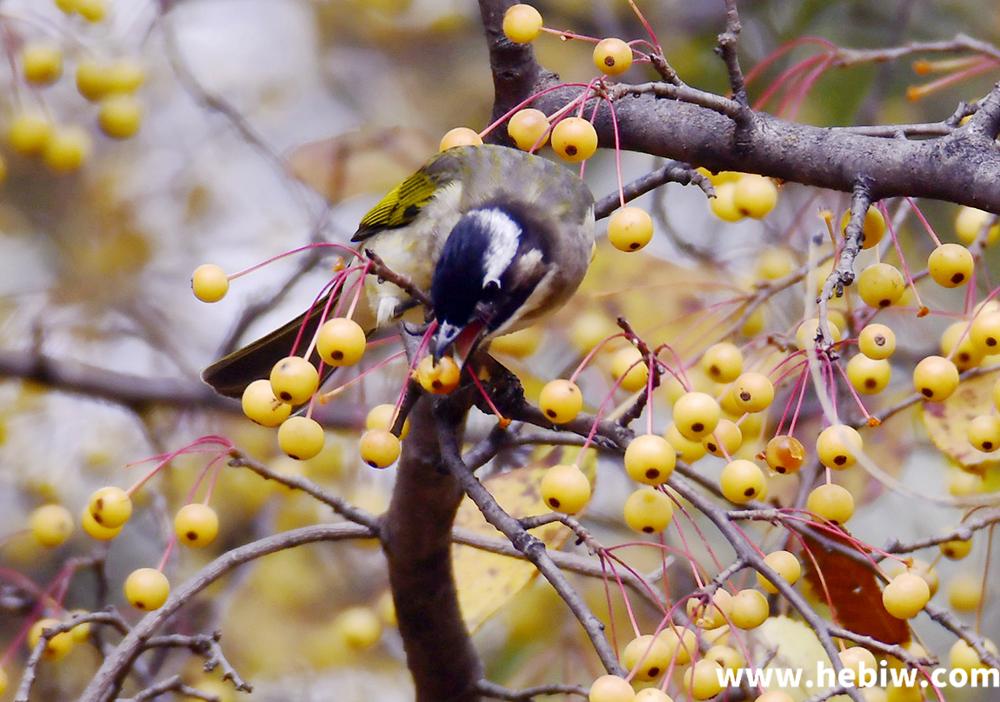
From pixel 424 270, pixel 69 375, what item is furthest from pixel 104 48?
pixel 424 270

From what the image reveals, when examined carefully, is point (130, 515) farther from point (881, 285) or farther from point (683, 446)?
point (881, 285)

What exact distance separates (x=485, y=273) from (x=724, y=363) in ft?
1.65

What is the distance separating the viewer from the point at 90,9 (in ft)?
13.4

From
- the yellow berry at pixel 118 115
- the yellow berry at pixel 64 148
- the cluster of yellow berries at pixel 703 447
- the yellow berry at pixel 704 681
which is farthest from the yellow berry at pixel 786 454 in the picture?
the yellow berry at pixel 64 148

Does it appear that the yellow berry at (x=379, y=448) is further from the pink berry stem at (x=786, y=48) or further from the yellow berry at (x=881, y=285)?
the pink berry stem at (x=786, y=48)

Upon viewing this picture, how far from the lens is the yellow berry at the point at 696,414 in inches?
78.9

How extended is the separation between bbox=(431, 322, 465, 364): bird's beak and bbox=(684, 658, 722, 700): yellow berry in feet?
2.14

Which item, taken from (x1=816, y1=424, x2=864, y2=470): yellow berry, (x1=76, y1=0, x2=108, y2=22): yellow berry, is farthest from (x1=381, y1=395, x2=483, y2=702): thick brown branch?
(x1=76, y1=0, x2=108, y2=22): yellow berry

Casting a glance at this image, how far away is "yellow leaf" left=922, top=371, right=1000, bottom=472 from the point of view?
8.96 feet

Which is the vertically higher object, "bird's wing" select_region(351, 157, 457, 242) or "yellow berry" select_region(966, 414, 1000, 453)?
"bird's wing" select_region(351, 157, 457, 242)

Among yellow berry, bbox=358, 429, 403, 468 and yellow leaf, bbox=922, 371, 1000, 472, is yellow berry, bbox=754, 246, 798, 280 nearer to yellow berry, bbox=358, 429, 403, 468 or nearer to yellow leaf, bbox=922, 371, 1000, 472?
yellow leaf, bbox=922, 371, 1000, 472

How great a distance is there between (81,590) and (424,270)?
3.33 m

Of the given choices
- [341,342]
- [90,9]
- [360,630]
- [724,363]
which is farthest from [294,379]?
[90,9]

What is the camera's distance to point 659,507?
204cm
